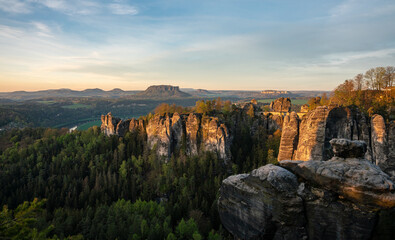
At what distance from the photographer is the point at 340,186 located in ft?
42.7

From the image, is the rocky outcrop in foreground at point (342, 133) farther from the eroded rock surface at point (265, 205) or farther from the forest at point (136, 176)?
the eroded rock surface at point (265, 205)

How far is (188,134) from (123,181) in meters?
25.7

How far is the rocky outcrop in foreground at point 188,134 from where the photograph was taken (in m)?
64.4

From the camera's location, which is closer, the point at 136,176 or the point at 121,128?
the point at 136,176

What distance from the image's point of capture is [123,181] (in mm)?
62844

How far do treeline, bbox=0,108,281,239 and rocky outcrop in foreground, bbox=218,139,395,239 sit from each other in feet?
74.4

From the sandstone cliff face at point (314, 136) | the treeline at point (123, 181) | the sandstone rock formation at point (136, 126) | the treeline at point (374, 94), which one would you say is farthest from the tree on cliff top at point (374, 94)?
the sandstone rock formation at point (136, 126)

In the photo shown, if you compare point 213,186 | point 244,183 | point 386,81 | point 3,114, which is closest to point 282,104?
point 386,81

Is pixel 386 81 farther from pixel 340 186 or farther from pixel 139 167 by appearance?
pixel 139 167

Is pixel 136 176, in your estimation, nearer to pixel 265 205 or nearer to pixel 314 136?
pixel 314 136

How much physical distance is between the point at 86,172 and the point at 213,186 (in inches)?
1798

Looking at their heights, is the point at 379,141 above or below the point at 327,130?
below

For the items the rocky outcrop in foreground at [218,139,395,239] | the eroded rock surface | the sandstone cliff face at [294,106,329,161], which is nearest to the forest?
the sandstone cliff face at [294,106,329,161]

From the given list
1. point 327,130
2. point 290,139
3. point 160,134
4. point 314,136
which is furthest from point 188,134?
point 327,130
